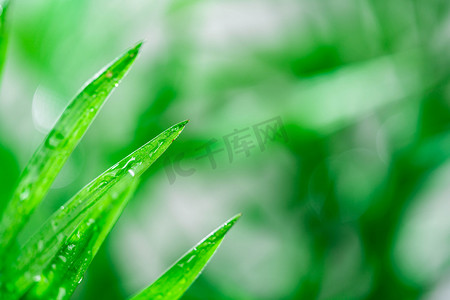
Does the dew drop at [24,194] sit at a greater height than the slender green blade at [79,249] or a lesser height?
greater

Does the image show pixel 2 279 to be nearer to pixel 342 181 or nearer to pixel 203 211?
pixel 342 181

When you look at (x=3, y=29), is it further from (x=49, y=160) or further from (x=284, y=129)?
(x=284, y=129)

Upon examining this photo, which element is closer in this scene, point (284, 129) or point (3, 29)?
point (3, 29)

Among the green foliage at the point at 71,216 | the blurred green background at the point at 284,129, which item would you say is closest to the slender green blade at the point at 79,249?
the green foliage at the point at 71,216

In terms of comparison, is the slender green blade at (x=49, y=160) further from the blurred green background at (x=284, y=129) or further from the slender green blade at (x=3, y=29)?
the blurred green background at (x=284, y=129)

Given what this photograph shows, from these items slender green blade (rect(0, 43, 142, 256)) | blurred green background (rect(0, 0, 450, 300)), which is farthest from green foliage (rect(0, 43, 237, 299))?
blurred green background (rect(0, 0, 450, 300))

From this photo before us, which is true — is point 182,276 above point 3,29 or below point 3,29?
below

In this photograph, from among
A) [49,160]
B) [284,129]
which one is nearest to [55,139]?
[49,160]
